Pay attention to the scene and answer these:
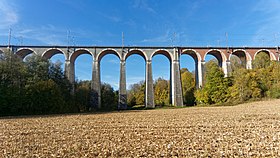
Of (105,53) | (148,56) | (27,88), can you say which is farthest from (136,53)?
(27,88)

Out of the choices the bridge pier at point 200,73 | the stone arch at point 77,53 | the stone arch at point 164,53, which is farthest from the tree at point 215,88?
the stone arch at point 77,53

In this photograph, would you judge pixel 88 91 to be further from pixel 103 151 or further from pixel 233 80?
pixel 103 151

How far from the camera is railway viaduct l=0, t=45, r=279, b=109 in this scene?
32938mm

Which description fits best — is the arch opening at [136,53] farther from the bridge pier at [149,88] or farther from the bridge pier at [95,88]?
the bridge pier at [95,88]

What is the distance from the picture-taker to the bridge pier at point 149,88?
3281 centimetres

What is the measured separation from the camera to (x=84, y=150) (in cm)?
432

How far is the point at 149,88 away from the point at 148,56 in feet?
20.4

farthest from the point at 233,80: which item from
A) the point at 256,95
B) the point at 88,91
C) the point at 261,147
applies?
the point at 261,147

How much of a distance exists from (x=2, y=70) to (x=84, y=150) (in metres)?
20.1

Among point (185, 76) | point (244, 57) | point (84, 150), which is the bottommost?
point (84, 150)

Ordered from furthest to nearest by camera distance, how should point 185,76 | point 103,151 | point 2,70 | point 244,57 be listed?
1. point 185,76
2. point 244,57
3. point 2,70
4. point 103,151

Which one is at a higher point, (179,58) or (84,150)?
(179,58)

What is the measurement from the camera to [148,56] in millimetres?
35094

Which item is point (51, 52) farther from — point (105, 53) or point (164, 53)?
point (164, 53)
